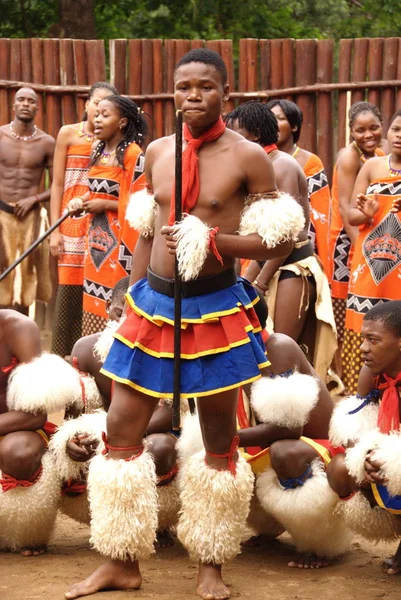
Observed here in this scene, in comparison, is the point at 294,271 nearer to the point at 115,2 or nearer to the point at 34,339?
the point at 34,339

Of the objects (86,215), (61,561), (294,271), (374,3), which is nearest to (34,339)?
(61,561)

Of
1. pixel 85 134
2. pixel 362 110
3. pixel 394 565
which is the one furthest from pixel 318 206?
pixel 394 565

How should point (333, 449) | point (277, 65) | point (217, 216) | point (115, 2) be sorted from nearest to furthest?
point (217, 216) < point (333, 449) < point (277, 65) < point (115, 2)

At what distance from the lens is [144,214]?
14.5ft

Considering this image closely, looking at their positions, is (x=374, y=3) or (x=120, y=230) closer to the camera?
(x=120, y=230)

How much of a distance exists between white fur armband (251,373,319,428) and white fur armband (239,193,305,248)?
0.76m

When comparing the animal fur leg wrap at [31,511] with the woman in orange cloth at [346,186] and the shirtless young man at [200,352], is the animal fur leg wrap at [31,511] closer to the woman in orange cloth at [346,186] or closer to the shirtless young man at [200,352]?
the shirtless young man at [200,352]

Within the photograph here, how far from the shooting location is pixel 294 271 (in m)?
6.42

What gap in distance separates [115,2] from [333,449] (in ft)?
36.6

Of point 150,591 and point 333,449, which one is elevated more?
point 333,449

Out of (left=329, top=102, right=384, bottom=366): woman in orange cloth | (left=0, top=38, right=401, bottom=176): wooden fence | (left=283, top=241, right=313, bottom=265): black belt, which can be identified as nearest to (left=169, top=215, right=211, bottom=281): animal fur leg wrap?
(left=283, top=241, right=313, bottom=265): black belt

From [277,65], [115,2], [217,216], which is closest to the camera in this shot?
[217,216]

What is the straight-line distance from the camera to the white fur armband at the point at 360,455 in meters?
4.34

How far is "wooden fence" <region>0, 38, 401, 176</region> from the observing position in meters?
9.61
